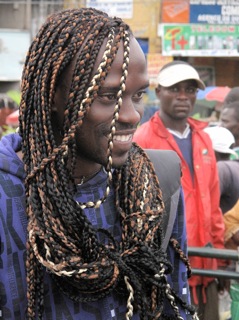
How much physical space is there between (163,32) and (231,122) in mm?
11677

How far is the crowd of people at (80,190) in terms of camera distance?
1926 mm

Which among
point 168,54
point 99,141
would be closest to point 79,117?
point 99,141

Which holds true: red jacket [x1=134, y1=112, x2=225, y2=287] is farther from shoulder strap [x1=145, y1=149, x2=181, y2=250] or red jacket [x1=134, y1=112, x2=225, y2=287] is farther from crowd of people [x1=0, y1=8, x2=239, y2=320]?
crowd of people [x1=0, y1=8, x2=239, y2=320]

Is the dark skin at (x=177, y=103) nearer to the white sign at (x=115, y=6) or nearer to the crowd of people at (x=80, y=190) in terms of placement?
the crowd of people at (x=80, y=190)

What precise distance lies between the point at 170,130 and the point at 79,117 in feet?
11.0

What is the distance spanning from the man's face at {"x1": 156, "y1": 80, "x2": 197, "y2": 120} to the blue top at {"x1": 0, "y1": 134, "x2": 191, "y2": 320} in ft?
10.9

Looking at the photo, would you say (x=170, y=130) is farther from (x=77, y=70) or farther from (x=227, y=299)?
(x=77, y=70)

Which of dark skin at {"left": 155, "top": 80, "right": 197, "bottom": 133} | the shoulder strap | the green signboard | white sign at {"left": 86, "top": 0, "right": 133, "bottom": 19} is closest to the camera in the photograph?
the shoulder strap

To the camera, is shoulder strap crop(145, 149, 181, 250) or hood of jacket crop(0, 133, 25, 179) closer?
hood of jacket crop(0, 133, 25, 179)

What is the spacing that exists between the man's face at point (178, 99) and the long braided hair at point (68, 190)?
336 cm

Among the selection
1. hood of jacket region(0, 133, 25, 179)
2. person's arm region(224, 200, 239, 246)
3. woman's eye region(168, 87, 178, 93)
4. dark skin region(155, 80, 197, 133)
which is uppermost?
hood of jacket region(0, 133, 25, 179)

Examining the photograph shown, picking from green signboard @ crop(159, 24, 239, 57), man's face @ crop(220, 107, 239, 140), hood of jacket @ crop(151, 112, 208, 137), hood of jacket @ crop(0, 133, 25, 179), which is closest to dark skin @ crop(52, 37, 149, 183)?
hood of jacket @ crop(0, 133, 25, 179)

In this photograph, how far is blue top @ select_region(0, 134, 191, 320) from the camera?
1.95 metres

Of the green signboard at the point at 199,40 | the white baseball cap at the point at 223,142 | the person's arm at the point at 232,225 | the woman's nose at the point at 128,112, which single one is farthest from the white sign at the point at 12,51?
the woman's nose at the point at 128,112
